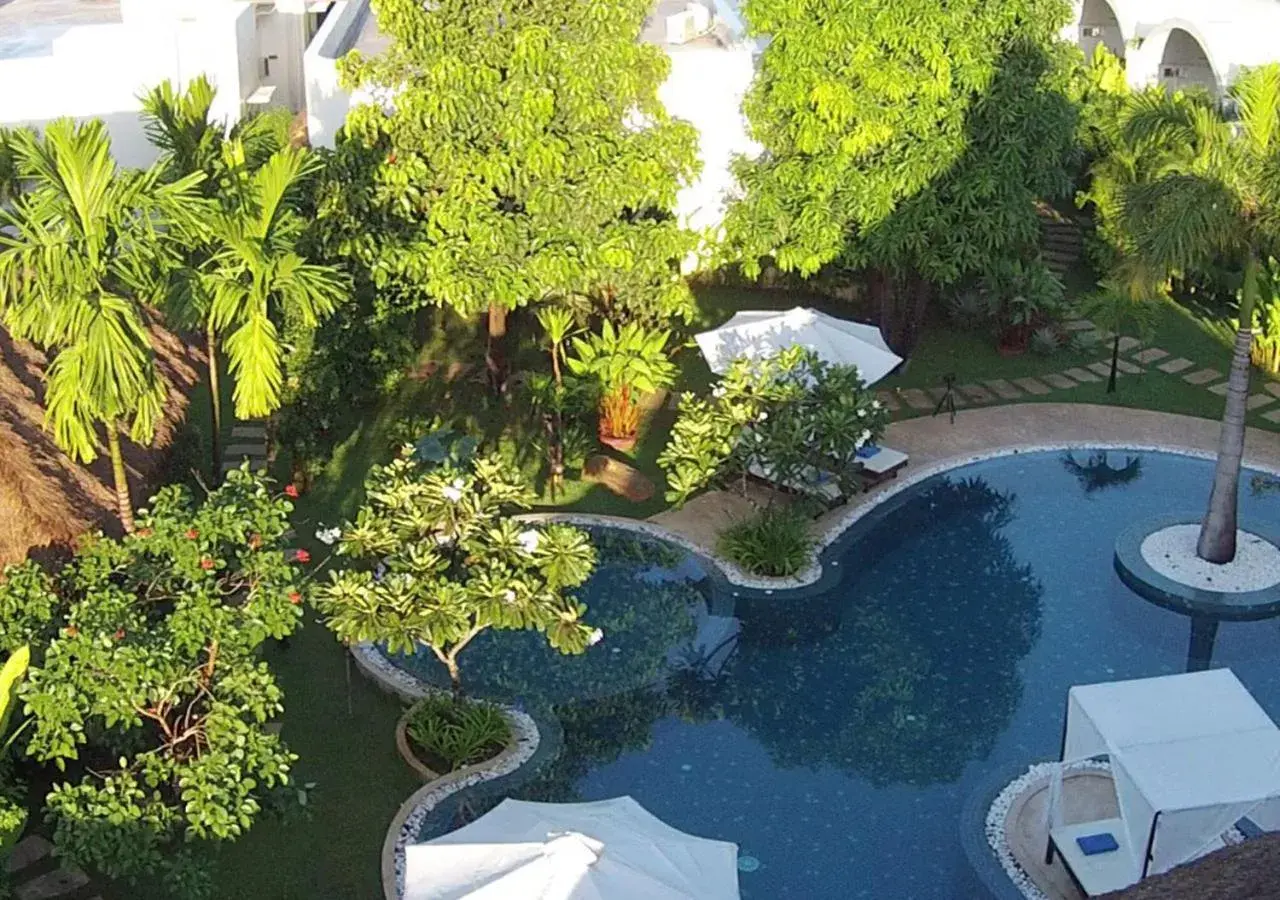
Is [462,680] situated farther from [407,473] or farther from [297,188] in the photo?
[297,188]

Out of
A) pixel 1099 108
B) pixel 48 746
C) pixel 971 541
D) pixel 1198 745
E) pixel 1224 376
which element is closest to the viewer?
pixel 48 746

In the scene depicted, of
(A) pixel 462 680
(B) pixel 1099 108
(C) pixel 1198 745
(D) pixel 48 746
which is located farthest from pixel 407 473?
(B) pixel 1099 108

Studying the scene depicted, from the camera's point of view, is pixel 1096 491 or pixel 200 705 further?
pixel 1096 491

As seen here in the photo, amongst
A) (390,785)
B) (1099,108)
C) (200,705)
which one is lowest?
(390,785)

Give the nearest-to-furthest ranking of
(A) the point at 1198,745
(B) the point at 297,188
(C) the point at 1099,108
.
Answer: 1. (A) the point at 1198,745
2. (B) the point at 297,188
3. (C) the point at 1099,108

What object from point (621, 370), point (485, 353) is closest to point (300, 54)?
point (485, 353)

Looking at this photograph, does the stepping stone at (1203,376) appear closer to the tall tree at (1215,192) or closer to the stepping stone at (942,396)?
the stepping stone at (942,396)

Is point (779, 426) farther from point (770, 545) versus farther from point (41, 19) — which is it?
point (41, 19)
